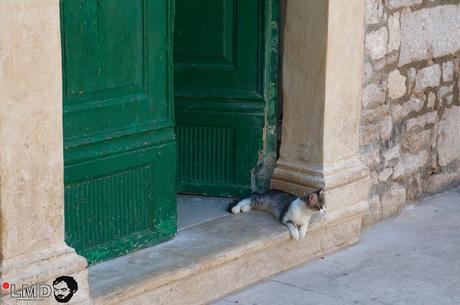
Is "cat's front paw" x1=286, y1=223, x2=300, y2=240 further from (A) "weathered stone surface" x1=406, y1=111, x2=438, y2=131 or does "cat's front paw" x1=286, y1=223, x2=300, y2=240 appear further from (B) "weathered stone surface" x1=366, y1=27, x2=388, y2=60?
(A) "weathered stone surface" x1=406, y1=111, x2=438, y2=131

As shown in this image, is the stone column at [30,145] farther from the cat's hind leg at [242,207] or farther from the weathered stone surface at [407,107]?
the weathered stone surface at [407,107]

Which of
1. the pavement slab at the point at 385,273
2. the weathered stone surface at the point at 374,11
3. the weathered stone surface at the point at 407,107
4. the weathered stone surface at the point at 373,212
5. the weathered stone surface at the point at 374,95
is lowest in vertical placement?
the pavement slab at the point at 385,273

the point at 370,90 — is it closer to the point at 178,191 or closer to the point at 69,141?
the point at 178,191

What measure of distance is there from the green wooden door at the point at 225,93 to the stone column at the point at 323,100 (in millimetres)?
122

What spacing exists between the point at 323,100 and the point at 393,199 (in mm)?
1240

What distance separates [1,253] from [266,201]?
2.20 m

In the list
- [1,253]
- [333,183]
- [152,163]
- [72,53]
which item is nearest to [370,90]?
[333,183]

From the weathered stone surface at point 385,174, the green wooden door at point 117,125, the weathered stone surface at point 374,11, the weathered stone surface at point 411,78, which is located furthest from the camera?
the weathered stone surface at point 411,78

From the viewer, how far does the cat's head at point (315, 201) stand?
5.66m

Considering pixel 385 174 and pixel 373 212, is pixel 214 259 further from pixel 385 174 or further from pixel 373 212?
pixel 385 174

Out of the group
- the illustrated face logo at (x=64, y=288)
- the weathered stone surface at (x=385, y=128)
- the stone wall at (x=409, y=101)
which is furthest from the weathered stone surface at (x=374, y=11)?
the illustrated face logo at (x=64, y=288)

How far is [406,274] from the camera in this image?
18.8ft

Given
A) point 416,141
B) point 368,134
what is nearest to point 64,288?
point 368,134

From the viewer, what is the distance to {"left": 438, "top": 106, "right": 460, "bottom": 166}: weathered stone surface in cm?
729
